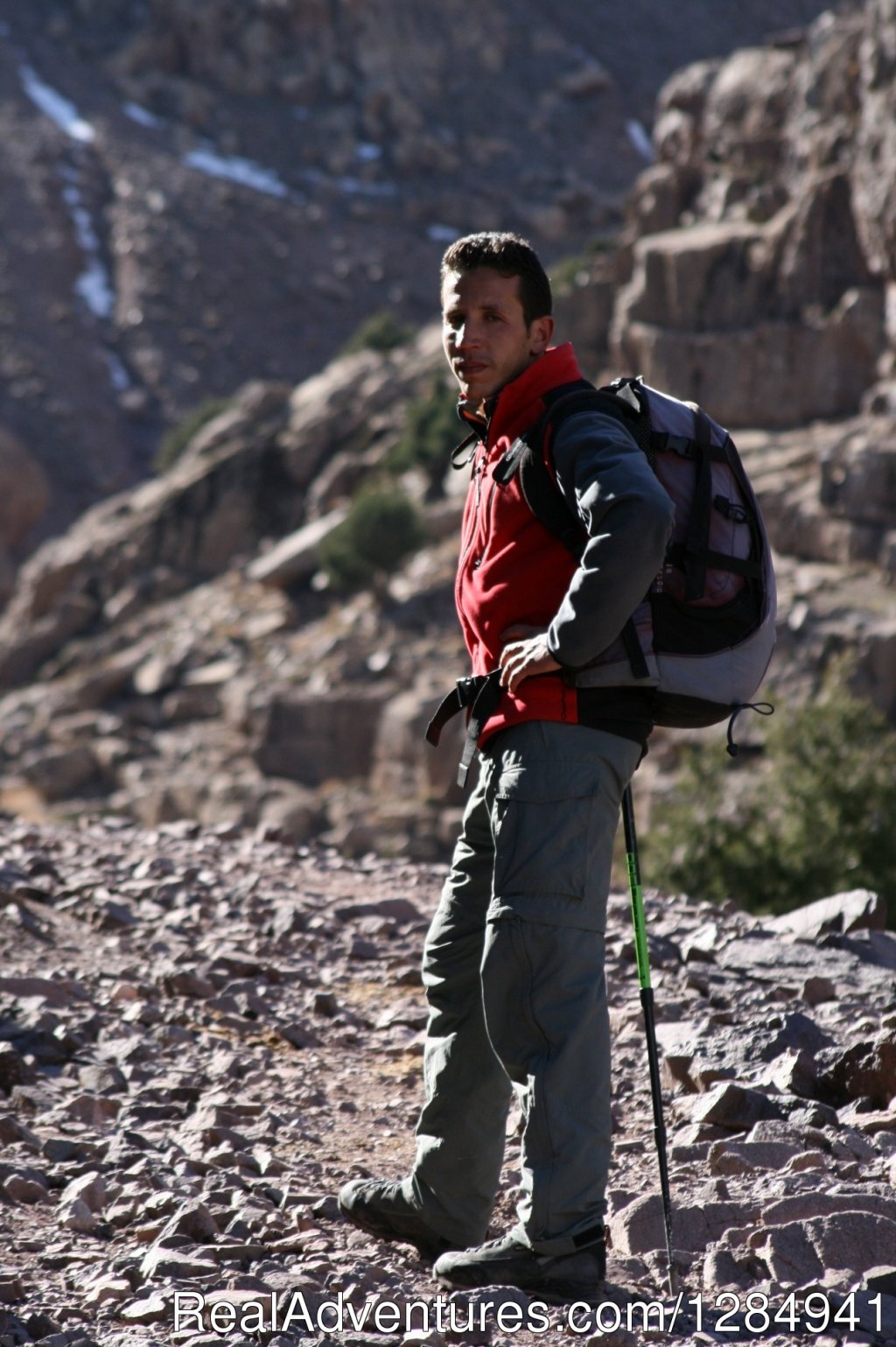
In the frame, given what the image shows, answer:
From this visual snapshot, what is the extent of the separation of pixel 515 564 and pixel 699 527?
1.26 ft

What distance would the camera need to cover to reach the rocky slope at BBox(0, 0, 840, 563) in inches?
2408

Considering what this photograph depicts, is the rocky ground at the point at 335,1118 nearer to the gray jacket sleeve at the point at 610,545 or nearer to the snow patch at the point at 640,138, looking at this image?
the gray jacket sleeve at the point at 610,545

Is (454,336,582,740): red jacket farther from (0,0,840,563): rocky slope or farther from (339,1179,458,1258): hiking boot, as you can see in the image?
(0,0,840,563): rocky slope

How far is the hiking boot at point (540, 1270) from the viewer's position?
2.99 meters

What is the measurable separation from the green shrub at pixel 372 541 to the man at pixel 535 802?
33.1 m

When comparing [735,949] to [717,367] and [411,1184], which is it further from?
[717,367]

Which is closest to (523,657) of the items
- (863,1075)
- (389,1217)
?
(389,1217)

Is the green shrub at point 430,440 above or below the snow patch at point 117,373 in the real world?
below

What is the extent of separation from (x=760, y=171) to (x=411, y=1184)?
4045cm

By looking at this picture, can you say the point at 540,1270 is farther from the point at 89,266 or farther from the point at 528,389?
the point at 89,266

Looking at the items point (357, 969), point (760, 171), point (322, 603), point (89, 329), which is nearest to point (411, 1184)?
point (357, 969)

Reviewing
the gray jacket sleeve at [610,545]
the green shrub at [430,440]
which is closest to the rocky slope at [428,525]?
the green shrub at [430,440]

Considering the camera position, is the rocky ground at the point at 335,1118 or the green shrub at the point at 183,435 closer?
Answer: the rocky ground at the point at 335,1118

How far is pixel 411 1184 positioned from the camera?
337cm
